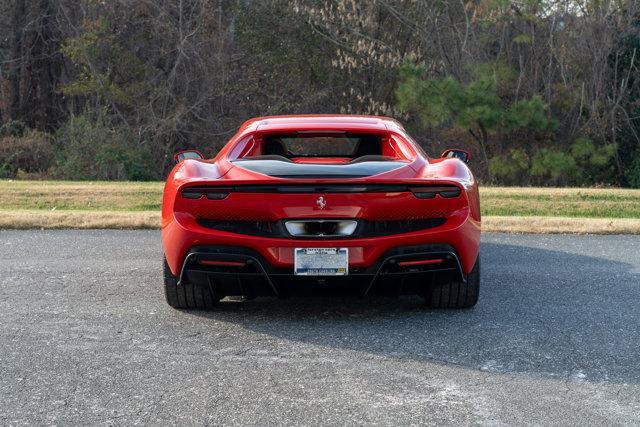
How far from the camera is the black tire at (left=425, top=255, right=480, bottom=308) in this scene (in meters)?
6.23

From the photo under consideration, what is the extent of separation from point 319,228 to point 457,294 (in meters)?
1.13

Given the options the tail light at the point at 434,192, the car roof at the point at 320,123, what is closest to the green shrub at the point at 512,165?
the car roof at the point at 320,123

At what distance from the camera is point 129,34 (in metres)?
26.6

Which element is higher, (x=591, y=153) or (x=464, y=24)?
(x=464, y=24)

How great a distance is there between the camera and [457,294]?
6281mm

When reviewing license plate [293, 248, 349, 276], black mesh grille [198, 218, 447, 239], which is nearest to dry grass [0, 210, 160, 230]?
black mesh grille [198, 218, 447, 239]

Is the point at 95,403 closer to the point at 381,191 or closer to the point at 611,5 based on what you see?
the point at 381,191

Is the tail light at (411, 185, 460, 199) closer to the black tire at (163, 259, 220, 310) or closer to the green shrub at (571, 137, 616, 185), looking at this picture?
the black tire at (163, 259, 220, 310)

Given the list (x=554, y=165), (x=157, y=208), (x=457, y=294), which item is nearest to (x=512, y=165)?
(x=554, y=165)

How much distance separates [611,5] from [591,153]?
3.22m

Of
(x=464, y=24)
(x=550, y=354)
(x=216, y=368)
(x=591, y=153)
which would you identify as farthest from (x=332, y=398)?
(x=464, y=24)

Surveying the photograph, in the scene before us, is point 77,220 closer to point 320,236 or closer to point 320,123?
point 320,123

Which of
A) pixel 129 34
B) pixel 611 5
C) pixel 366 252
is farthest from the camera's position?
pixel 129 34

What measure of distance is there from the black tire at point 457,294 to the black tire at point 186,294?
4.61 ft
